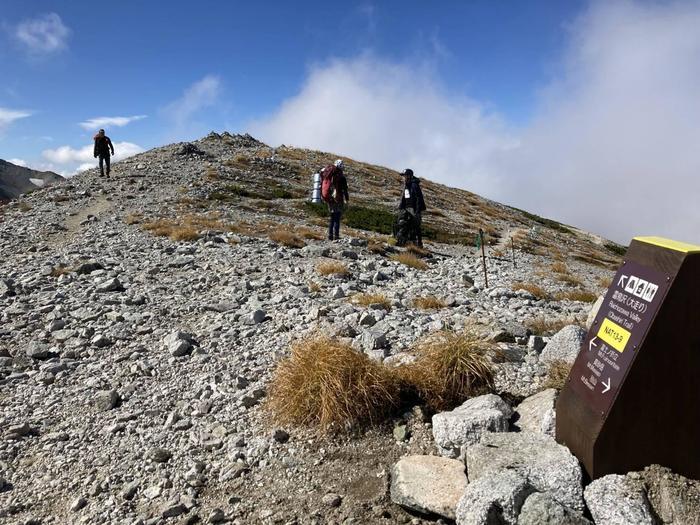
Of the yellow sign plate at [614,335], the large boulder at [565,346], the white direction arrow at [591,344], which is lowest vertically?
the large boulder at [565,346]

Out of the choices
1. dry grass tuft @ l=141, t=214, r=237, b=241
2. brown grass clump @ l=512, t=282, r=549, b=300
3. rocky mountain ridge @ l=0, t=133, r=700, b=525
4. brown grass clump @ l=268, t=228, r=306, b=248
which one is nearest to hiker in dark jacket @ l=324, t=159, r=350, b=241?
rocky mountain ridge @ l=0, t=133, r=700, b=525

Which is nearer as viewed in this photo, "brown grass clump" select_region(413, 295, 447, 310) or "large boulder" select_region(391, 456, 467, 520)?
"large boulder" select_region(391, 456, 467, 520)

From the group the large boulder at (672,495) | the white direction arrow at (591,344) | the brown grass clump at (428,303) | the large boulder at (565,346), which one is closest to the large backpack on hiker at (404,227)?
the brown grass clump at (428,303)

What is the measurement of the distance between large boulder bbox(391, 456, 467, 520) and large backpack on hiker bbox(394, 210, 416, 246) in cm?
1547

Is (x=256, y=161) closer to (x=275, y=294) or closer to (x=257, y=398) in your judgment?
(x=275, y=294)

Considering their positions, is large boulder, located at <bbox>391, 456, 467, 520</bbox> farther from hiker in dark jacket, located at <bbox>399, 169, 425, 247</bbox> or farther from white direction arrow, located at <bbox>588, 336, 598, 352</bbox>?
hiker in dark jacket, located at <bbox>399, 169, 425, 247</bbox>

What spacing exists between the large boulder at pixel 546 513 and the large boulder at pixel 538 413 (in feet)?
4.86

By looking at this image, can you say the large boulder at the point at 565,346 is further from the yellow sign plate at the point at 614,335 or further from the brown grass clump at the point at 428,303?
the brown grass clump at the point at 428,303

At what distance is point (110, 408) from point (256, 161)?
126 feet

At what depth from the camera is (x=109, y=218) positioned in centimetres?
2186

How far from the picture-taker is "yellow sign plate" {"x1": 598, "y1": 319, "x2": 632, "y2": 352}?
14.6 feet

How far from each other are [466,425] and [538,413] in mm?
915

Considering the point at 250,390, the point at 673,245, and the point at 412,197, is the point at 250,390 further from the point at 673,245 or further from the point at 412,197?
the point at 412,197

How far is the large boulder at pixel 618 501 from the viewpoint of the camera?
3928 mm
